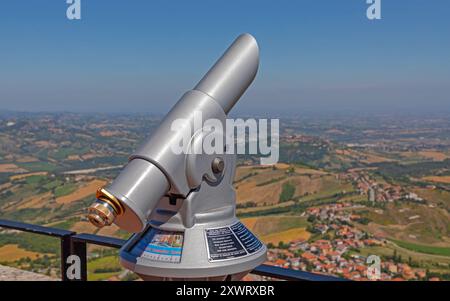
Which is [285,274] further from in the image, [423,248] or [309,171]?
[309,171]

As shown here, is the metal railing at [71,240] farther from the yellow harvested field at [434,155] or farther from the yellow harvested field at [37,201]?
the yellow harvested field at [434,155]

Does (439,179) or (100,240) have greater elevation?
(100,240)

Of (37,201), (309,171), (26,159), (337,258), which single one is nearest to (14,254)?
(337,258)

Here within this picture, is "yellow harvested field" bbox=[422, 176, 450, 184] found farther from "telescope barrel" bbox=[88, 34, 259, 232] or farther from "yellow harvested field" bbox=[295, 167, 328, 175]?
"telescope barrel" bbox=[88, 34, 259, 232]

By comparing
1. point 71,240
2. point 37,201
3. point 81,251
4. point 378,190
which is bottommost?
point 37,201
